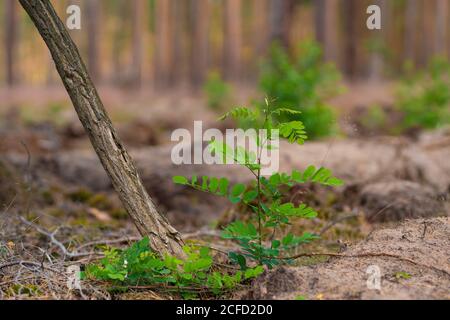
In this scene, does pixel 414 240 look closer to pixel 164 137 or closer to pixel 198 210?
pixel 198 210

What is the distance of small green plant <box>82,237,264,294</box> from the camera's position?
2.94 m

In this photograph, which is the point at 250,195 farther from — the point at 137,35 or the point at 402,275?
the point at 137,35

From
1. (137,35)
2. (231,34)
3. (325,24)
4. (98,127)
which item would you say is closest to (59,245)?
(98,127)

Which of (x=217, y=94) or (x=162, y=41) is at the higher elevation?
(x=162, y=41)

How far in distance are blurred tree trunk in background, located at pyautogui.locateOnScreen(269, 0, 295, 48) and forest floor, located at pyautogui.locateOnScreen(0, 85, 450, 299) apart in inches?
147

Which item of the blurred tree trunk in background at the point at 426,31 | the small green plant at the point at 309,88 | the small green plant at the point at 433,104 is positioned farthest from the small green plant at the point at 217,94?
the blurred tree trunk in background at the point at 426,31

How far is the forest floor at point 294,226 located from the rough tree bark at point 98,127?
37cm

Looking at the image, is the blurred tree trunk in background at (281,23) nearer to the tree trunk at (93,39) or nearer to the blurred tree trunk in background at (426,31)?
the tree trunk at (93,39)

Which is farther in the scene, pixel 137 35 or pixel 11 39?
pixel 137 35

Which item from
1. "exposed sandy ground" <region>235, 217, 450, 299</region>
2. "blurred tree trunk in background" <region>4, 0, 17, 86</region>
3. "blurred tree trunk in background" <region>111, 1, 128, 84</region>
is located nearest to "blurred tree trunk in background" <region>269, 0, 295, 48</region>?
"exposed sandy ground" <region>235, 217, 450, 299</region>

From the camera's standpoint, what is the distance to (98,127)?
3.21 meters

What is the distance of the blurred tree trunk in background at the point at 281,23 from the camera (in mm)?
13688

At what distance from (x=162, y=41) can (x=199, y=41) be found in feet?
10.0

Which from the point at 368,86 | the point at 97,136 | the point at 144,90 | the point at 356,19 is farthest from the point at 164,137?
the point at 144,90
